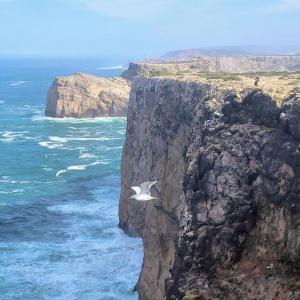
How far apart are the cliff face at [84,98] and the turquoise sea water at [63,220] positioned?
20.0 m

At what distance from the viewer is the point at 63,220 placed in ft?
180

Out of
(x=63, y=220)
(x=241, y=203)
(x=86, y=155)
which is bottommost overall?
(x=63, y=220)

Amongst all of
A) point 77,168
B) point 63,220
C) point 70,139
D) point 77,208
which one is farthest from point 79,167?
point 70,139

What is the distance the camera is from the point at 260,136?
2389 cm

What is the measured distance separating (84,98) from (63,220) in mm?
69254

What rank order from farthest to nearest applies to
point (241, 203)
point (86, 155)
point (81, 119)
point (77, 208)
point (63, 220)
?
point (81, 119) < point (86, 155) < point (77, 208) < point (63, 220) < point (241, 203)

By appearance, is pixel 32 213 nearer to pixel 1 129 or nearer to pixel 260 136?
pixel 260 136

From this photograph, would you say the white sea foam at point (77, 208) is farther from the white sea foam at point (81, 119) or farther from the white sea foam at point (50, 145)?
the white sea foam at point (81, 119)

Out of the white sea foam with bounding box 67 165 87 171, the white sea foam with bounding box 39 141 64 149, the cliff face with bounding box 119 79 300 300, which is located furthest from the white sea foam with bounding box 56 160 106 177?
the cliff face with bounding box 119 79 300 300

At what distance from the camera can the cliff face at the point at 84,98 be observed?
11984 centimetres

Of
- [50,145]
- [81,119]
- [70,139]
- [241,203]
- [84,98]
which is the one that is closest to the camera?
[241,203]

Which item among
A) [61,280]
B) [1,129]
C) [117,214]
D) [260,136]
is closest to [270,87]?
[260,136]

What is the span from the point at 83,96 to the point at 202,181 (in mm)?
98299

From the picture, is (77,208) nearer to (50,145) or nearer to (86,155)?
(86,155)
